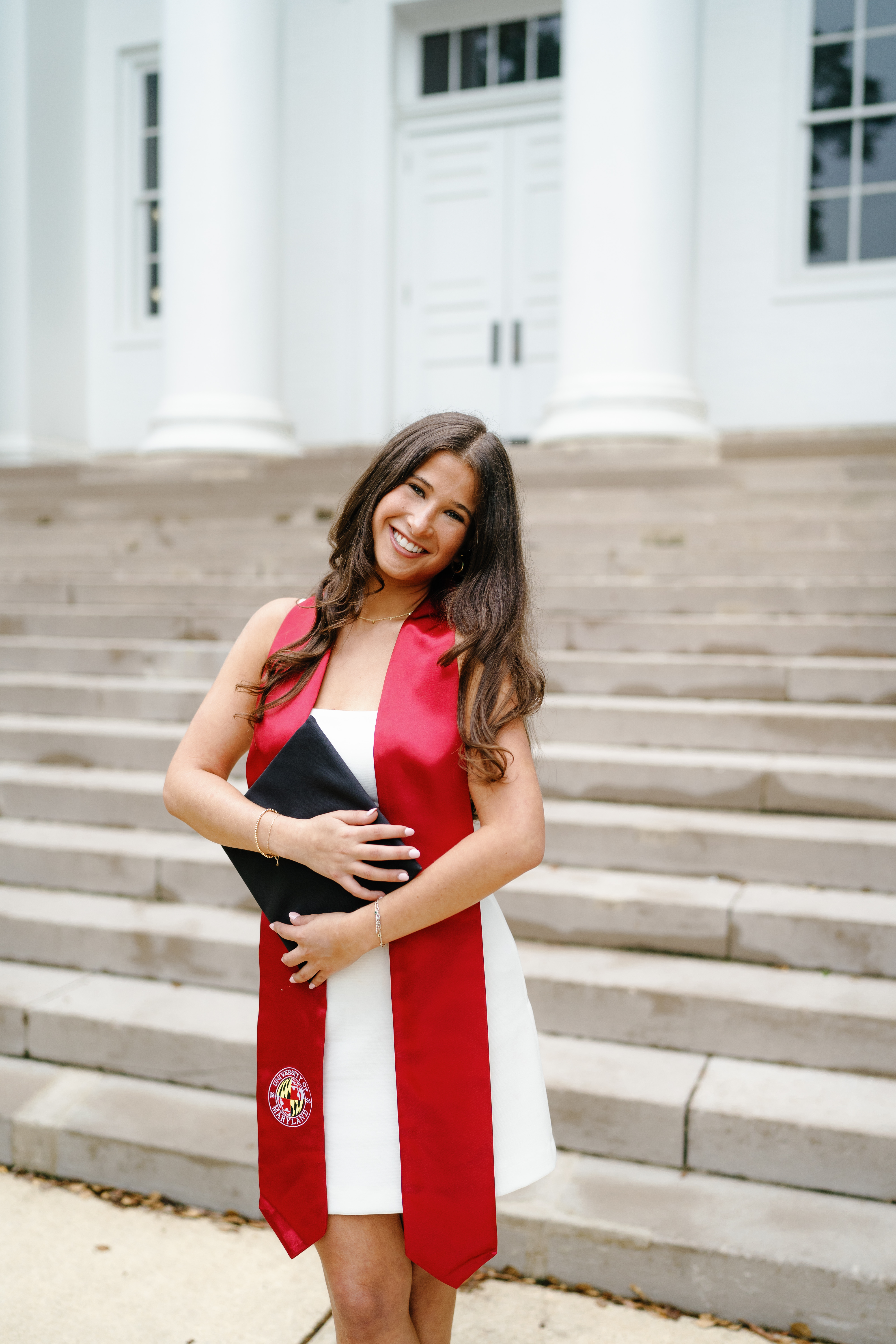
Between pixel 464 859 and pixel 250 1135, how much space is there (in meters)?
1.80

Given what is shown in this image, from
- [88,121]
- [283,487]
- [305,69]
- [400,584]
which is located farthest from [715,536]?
[88,121]

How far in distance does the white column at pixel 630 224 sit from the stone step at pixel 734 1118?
4594 mm

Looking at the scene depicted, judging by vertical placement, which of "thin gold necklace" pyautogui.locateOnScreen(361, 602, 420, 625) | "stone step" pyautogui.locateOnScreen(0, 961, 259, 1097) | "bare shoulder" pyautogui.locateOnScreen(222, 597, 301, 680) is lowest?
"stone step" pyautogui.locateOnScreen(0, 961, 259, 1097)

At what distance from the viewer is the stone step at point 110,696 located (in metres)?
4.77

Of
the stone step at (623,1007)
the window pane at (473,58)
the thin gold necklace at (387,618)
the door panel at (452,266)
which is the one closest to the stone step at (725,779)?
the stone step at (623,1007)

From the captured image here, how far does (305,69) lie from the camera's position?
29.9ft

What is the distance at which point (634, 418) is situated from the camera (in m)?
6.89

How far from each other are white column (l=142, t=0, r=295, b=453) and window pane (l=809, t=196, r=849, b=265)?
403 cm

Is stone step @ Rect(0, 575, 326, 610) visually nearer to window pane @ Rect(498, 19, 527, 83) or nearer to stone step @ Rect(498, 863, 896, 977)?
stone step @ Rect(498, 863, 896, 977)

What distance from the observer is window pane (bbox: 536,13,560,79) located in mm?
8656

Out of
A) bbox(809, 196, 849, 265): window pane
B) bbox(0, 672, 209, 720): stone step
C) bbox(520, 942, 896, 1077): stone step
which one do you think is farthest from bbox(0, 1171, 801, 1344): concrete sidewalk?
bbox(809, 196, 849, 265): window pane

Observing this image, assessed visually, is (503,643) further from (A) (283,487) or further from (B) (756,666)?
(A) (283,487)

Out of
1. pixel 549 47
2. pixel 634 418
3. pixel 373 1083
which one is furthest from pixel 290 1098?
pixel 549 47

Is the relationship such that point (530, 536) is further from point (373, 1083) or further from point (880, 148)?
point (373, 1083)
